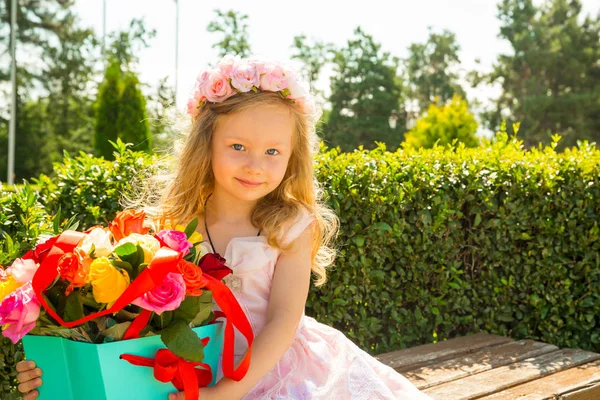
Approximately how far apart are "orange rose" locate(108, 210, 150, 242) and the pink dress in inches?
20.6

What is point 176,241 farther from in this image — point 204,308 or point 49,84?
point 49,84

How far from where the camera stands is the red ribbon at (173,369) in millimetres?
1507

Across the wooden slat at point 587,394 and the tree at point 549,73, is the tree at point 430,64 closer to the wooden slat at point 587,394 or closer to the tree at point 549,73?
the tree at point 549,73

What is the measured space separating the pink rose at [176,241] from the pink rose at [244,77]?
0.76m

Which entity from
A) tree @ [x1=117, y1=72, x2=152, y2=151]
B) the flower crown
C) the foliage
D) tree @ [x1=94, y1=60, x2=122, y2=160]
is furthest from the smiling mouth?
tree @ [x1=94, y1=60, x2=122, y2=160]

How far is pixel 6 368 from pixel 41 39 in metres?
29.0

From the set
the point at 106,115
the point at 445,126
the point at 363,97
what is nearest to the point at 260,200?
the point at 106,115

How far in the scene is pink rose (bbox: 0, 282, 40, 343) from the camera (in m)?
1.47

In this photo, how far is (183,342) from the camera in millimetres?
1492

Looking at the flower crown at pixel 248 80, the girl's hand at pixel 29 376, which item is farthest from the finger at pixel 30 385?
the flower crown at pixel 248 80

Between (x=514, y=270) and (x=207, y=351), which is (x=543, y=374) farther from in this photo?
(x=207, y=351)

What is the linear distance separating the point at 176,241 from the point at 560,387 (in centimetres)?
227

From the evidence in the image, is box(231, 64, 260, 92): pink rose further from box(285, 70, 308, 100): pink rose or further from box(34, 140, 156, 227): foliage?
Answer: box(34, 140, 156, 227): foliage

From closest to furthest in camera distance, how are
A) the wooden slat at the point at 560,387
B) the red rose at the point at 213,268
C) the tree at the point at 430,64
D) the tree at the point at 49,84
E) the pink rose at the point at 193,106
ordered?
the red rose at the point at 213,268 < the pink rose at the point at 193,106 < the wooden slat at the point at 560,387 < the tree at the point at 49,84 < the tree at the point at 430,64
